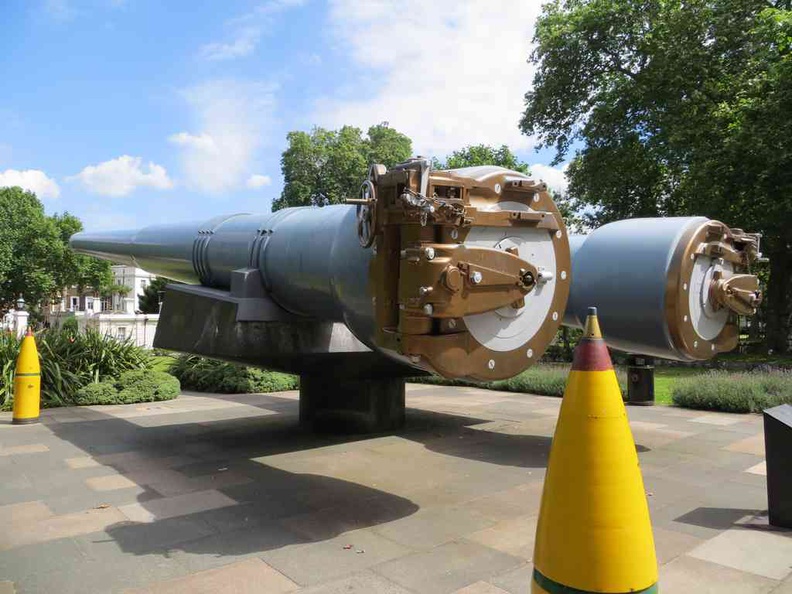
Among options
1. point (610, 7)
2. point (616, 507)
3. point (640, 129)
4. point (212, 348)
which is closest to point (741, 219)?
point (640, 129)

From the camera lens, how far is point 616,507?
8.00ft

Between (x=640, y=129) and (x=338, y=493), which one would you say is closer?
(x=338, y=493)

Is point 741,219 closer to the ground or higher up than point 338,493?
higher up

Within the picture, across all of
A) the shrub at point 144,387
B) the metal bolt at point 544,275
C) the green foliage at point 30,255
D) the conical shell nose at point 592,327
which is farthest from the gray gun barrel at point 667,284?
the green foliage at point 30,255

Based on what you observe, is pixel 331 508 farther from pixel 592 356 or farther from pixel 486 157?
pixel 486 157

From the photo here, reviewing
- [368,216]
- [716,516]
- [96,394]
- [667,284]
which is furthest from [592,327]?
[96,394]

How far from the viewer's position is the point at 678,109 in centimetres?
2116

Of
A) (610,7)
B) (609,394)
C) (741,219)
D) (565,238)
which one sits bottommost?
(609,394)

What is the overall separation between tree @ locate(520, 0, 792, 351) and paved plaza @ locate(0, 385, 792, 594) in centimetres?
1241

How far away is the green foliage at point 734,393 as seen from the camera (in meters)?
9.07

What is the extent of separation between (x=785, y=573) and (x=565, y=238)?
2187 mm

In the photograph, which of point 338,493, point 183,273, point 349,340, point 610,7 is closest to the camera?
point 338,493

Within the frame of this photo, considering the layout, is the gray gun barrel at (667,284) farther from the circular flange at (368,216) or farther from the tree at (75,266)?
the tree at (75,266)

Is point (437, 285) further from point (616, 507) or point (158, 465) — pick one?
point (158, 465)
